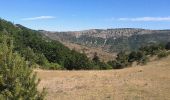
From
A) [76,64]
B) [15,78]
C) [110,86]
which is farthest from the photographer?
[76,64]

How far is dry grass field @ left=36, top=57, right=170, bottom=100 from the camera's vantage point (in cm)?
3288

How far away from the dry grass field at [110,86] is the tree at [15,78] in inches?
566

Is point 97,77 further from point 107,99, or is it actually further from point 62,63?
point 62,63

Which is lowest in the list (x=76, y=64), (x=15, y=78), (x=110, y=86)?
(x=76, y=64)

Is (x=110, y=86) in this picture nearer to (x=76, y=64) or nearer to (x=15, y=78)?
(x=15, y=78)

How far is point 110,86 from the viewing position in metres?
38.6

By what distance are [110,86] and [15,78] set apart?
21.3m

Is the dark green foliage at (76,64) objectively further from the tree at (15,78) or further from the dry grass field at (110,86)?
the tree at (15,78)

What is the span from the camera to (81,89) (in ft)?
122

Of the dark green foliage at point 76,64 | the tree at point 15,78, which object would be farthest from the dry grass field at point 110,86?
the dark green foliage at point 76,64

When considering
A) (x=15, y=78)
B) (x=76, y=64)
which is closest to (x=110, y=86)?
(x=15, y=78)

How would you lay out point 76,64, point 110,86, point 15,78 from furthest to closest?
point 76,64 → point 110,86 → point 15,78

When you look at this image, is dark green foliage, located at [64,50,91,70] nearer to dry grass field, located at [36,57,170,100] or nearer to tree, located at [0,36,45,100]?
dry grass field, located at [36,57,170,100]

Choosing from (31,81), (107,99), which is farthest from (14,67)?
(107,99)
